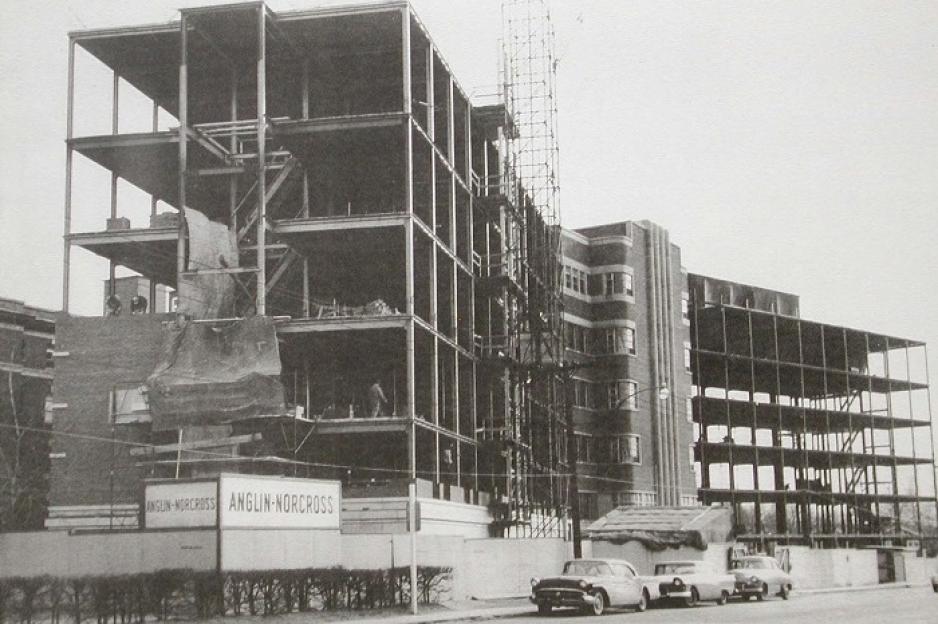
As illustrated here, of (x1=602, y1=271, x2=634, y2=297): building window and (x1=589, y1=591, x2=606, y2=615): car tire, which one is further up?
(x1=602, y1=271, x2=634, y2=297): building window

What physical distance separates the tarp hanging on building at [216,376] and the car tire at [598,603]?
60.2 ft

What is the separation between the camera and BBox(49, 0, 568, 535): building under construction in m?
51.1

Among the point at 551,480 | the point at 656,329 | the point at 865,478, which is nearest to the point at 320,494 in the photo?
the point at 551,480

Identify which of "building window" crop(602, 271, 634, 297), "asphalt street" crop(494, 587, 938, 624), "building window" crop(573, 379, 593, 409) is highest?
"building window" crop(602, 271, 634, 297)

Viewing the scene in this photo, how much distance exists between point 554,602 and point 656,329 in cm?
5041

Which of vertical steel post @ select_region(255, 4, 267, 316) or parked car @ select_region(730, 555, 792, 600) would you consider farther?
vertical steel post @ select_region(255, 4, 267, 316)

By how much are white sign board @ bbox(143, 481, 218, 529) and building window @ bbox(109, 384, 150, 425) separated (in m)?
18.3

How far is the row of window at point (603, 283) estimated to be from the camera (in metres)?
82.1

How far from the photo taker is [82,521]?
175 ft

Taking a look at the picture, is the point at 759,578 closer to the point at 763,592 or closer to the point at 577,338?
the point at 763,592

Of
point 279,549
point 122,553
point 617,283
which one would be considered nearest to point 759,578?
point 279,549

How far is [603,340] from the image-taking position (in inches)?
3248

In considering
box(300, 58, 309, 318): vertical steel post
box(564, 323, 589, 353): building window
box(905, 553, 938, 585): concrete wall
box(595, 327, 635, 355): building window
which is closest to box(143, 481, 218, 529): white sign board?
box(300, 58, 309, 318): vertical steel post

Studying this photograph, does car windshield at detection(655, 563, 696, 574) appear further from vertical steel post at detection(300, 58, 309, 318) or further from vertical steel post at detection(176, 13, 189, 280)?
vertical steel post at detection(176, 13, 189, 280)
